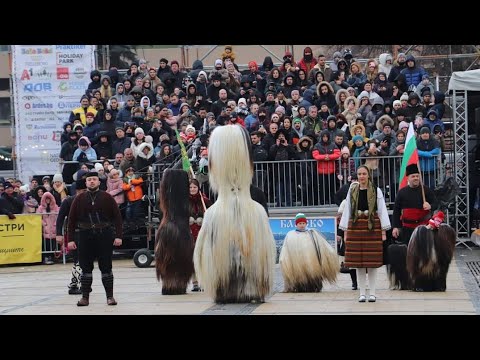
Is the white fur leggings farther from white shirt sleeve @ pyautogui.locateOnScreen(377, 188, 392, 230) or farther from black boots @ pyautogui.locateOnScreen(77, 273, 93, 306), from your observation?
black boots @ pyautogui.locateOnScreen(77, 273, 93, 306)

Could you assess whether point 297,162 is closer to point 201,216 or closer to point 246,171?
point 201,216

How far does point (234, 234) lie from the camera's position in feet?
42.3

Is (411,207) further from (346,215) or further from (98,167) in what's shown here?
(98,167)

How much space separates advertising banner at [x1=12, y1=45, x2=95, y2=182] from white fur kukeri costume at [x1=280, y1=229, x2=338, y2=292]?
42.8 feet

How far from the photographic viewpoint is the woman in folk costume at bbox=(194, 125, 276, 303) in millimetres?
12906

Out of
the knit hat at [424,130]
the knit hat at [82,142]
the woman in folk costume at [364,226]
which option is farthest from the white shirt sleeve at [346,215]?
the knit hat at [82,142]

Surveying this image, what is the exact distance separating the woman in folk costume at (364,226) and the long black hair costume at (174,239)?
248 cm

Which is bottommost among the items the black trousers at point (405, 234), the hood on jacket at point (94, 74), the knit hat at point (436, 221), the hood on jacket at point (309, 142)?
the black trousers at point (405, 234)

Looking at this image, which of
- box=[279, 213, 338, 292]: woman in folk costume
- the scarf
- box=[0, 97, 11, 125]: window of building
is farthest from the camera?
box=[0, 97, 11, 125]: window of building

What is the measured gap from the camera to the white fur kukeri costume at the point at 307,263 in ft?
47.6

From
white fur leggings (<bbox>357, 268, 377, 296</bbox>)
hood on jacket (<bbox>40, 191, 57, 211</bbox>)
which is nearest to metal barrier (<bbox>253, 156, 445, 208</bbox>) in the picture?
hood on jacket (<bbox>40, 191, 57, 211</bbox>)

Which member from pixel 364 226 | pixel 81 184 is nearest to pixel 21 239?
pixel 81 184

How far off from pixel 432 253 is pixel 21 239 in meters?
11.0

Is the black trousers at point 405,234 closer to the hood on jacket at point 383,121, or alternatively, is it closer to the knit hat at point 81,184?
the knit hat at point 81,184
